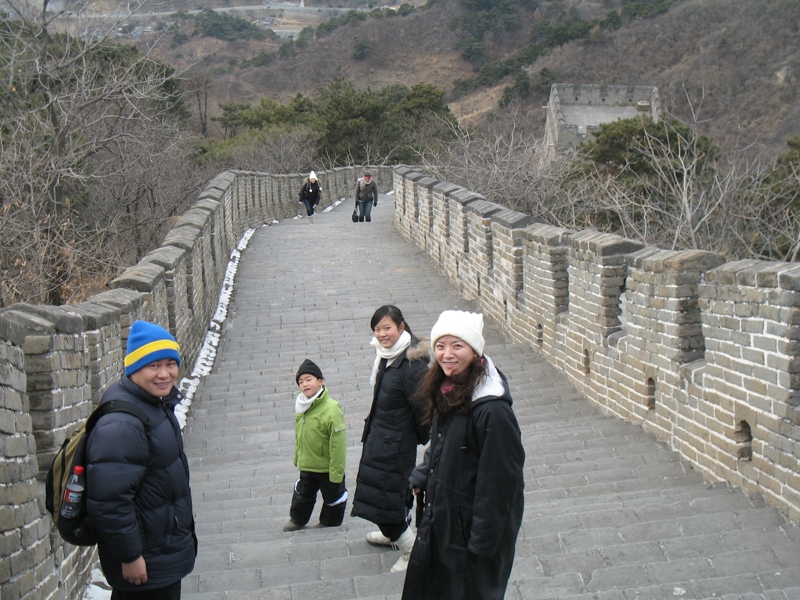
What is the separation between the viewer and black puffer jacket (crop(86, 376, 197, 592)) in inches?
129

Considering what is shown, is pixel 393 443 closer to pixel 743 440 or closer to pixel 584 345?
pixel 743 440

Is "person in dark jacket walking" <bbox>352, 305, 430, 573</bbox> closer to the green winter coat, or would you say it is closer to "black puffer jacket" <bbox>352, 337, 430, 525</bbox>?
"black puffer jacket" <bbox>352, 337, 430, 525</bbox>

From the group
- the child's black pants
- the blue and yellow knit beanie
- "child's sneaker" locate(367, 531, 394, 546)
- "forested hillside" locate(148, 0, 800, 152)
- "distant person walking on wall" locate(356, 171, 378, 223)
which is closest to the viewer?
the blue and yellow knit beanie

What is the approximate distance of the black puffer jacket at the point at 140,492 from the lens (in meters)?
3.29

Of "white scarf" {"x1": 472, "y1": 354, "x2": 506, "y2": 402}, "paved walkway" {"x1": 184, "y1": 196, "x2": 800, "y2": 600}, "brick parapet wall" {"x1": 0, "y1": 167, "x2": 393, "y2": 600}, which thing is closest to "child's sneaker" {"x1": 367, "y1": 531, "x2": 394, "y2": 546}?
"paved walkway" {"x1": 184, "y1": 196, "x2": 800, "y2": 600}

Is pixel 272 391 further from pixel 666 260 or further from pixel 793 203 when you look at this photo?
pixel 793 203

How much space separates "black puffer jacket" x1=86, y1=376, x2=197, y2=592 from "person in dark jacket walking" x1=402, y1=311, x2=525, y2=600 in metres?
0.92

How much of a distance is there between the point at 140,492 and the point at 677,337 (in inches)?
171

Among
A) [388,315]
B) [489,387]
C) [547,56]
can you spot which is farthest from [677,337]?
[547,56]

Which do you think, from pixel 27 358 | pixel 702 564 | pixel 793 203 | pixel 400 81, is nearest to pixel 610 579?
pixel 702 564

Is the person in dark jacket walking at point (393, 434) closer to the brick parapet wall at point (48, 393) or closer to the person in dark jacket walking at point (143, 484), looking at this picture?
the person in dark jacket walking at point (143, 484)

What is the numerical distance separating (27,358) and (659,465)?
164 inches

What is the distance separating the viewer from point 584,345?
8.74 meters

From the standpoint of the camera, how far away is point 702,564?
4.42 meters
